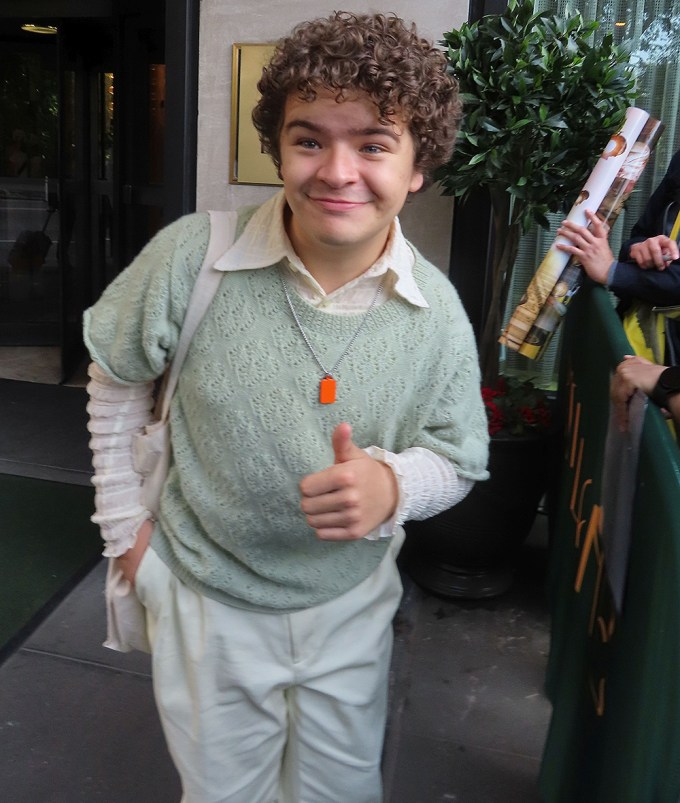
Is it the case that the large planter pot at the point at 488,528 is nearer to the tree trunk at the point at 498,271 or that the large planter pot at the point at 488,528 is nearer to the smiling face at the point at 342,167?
the tree trunk at the point at 498,271

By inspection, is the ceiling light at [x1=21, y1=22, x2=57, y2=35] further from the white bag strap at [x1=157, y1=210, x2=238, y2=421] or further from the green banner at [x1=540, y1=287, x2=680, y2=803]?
the white bag strap at [x1=157, y1=210, x2=238, y2=421]

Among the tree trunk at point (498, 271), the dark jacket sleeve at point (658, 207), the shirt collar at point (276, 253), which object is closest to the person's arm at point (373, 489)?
the shirt collar at point (276, 253)

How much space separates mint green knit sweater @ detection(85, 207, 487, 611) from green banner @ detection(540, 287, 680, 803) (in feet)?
1.20

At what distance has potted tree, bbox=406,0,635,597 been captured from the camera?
271 cm

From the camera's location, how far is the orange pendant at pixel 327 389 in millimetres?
1425

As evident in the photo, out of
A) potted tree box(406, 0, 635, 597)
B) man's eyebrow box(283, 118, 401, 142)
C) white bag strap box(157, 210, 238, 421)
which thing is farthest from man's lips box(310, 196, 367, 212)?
potted tree box(406, 0, 635, 597)

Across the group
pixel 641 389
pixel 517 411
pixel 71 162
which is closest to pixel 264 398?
pixel 641 389

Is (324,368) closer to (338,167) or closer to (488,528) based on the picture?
(338,167)

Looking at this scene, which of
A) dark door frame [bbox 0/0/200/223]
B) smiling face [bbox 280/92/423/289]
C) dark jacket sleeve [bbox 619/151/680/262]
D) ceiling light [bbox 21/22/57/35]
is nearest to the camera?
smiling face [bbox 280/92/423/289]

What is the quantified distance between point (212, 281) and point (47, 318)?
575cm

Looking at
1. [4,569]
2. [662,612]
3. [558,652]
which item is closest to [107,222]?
[4,569]

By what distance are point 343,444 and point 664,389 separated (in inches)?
26.5

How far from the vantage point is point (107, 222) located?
19.4ft

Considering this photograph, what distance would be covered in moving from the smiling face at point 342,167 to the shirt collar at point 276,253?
80 mm
